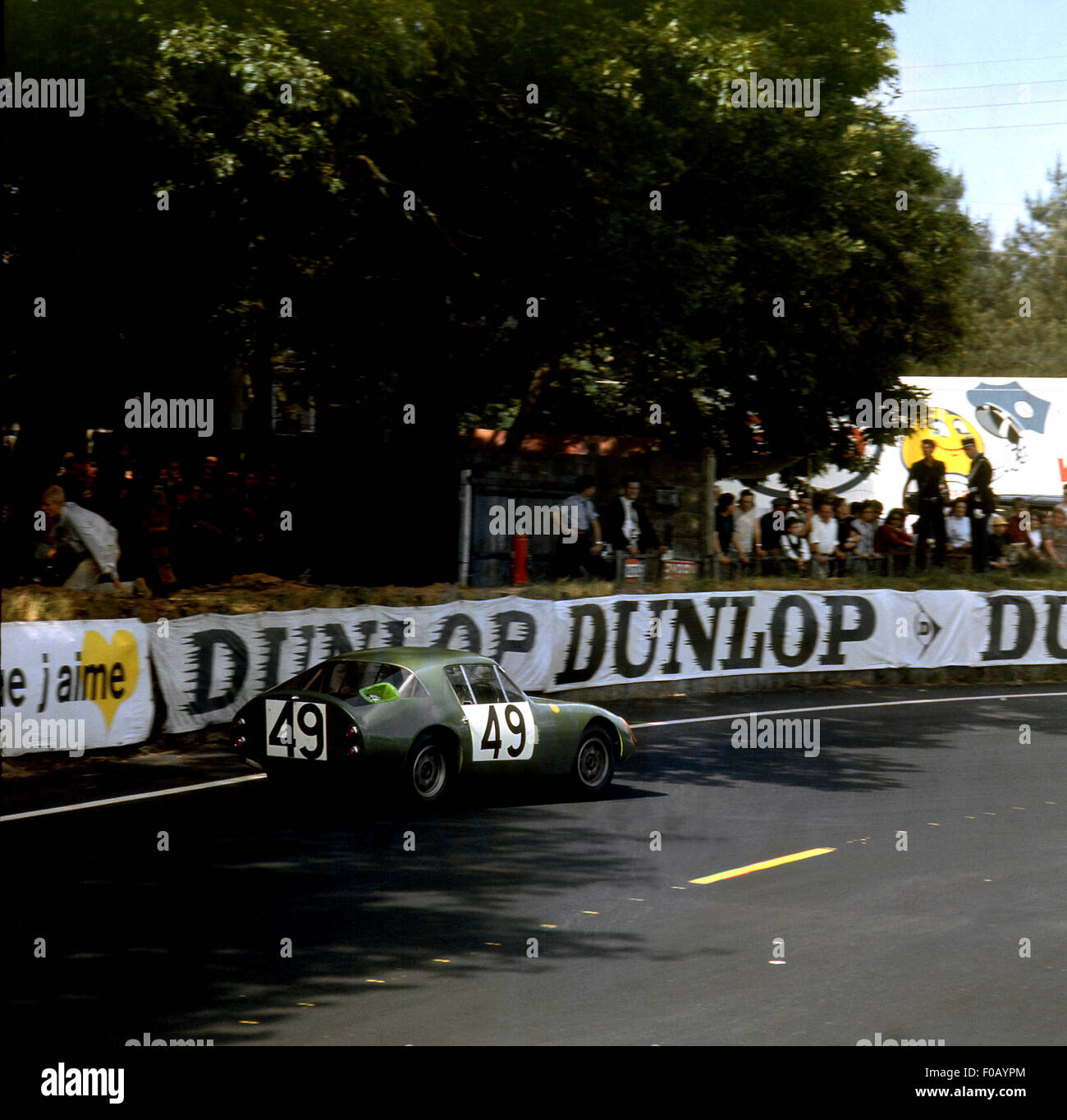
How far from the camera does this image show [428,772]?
12172 millimetres

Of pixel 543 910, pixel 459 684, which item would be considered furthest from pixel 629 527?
pixel 543 910

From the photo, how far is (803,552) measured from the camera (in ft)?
79.2

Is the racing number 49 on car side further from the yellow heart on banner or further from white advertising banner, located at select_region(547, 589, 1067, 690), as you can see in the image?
white advertising banner, located at select_region(547, 589, 1067, 690)

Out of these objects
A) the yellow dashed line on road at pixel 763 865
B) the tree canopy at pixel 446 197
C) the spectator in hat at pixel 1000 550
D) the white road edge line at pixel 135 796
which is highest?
the tree canopy at pixel 446 197

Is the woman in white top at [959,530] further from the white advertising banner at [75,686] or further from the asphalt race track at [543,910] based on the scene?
the white advertising banner at [75,686]

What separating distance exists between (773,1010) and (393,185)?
15100 millimetres

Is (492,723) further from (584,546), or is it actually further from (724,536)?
(724,536)

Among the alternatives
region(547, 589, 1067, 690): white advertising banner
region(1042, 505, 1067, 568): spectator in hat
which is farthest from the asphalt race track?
region(1042, 505, 1067, 568): spectator in hat

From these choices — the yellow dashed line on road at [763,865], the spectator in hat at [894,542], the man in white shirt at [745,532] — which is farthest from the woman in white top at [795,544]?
the yellow dashed line on road at [763,865]

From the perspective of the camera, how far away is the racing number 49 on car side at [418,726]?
11703 millimetres

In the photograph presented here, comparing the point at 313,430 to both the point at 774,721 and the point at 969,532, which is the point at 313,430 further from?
the point at 774,721

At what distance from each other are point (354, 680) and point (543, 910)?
3.59 meters

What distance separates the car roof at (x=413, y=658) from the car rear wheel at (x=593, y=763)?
1140 mm

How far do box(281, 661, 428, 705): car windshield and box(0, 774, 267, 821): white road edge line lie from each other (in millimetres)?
1388
